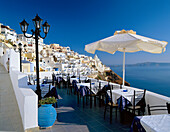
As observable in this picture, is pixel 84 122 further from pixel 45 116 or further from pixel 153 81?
pixel 153 81

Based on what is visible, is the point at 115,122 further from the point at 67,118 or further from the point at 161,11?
the point at 161,11

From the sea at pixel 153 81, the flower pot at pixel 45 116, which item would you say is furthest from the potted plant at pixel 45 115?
the sea at pixel 153 81

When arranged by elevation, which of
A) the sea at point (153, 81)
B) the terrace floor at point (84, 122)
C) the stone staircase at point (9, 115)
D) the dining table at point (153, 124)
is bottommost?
the sea at point (153, 81)

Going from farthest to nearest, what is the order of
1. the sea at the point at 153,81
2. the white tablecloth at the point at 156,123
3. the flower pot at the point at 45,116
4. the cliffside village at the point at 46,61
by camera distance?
the sea at the point at 153,81
the cliffside village at the point at 46,61
the flower pot at the point at 45,116
the white tablecloth at the point at 156,123

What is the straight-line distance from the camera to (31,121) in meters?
2.86

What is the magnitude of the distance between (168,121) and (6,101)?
507cm

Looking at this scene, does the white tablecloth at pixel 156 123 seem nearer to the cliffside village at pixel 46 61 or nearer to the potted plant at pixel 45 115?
the potted plant at pixel 45 115

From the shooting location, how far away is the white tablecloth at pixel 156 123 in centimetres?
166

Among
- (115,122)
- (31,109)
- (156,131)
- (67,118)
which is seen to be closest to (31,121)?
(31,109)

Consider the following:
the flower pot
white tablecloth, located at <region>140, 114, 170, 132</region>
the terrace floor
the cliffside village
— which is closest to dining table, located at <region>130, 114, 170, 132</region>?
white tablecloth, located at <region>140, 114, 170, 132</region>

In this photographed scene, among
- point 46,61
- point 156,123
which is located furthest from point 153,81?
point 156,123

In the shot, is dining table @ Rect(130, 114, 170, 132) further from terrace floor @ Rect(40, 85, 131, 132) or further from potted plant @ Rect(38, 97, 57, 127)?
potted plant @ Rect(38, 97, 57, 127)

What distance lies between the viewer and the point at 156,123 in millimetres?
1814

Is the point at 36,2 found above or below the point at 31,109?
above
